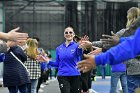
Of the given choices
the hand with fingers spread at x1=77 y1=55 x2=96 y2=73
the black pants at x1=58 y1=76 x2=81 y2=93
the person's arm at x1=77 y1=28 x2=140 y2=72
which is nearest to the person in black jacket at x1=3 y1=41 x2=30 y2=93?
the black pants at x1=58 y1=76 x2=81 y2=93

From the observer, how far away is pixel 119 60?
4109 mm

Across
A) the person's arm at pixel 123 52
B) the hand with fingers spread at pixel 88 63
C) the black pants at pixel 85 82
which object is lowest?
the black pants at pixel 85 82

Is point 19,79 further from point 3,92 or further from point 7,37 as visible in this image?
point 3,92

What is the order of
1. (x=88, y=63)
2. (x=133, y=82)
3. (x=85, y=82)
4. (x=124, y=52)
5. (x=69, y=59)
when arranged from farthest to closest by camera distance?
1. (x=85, y=82)
2. (x=69, y=59)
3. (x=133, y=82)
4. (x=88, y=63)
5. (x=124, y=52)

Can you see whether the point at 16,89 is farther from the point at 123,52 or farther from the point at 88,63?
the point at 123,52

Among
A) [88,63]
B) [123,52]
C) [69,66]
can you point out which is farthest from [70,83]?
[123,52]

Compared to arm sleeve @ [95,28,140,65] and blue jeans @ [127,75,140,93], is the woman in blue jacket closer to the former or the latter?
blue jeans @ [127,75,140,93]

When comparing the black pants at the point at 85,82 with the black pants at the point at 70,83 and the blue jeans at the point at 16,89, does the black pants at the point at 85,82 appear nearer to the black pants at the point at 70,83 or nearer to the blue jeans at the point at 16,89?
the black pants at the point at 70,83

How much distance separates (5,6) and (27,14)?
1.64 metres

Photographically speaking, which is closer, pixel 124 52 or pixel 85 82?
pixel 124 52

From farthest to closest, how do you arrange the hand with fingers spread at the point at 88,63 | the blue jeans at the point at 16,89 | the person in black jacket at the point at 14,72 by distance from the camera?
1. the blue jeans at the point at 16,89
2. the person in black jacket at the point at 14,72
3. the hand with fingers spread at the point at 88,63


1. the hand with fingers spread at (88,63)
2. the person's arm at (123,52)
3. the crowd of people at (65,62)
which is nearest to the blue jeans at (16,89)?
the crowd of people at (65,62)

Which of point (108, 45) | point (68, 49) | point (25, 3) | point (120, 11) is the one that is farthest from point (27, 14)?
point (108, 45)

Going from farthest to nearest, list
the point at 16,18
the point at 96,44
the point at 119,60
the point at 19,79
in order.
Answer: the point at 16,18 < the point at 19,79 < the point at 96,44 < the point at 119,60
